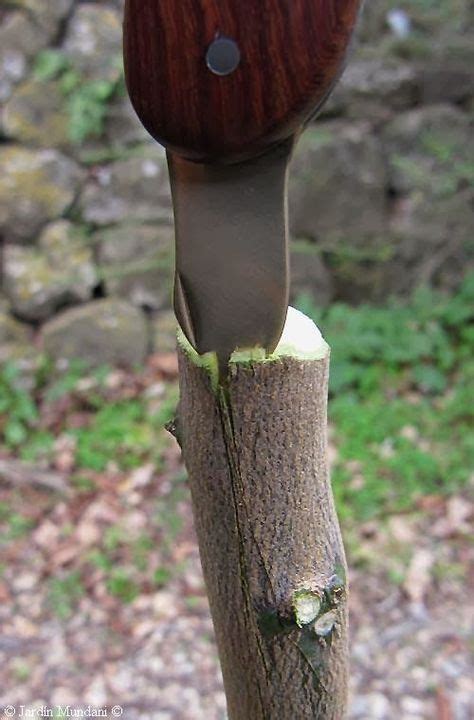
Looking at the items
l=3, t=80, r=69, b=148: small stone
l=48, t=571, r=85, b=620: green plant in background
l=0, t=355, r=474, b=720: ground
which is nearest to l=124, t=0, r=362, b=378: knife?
l=0, t=355, r=474, b=720: ground

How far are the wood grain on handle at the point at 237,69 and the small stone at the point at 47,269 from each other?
8.74ft

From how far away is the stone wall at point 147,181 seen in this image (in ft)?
10.5

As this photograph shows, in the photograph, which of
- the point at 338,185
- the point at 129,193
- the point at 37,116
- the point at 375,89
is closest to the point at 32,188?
the point at 37,116

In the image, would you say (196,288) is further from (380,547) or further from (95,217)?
(95,217)

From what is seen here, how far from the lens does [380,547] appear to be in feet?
8.32

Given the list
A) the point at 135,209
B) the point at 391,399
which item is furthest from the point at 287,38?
the point at 135,209

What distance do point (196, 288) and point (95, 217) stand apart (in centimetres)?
263

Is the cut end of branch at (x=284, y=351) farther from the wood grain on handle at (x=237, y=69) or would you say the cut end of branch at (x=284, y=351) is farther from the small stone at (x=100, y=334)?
the small stone at (x=100, y=334)

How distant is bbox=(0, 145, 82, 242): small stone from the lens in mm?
3256

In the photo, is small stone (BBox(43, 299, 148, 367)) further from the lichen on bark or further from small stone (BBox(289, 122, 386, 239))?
the lichen on bark

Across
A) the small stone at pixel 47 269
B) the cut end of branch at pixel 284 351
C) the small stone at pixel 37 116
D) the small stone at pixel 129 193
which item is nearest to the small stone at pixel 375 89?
the small stone at pixel 129 193

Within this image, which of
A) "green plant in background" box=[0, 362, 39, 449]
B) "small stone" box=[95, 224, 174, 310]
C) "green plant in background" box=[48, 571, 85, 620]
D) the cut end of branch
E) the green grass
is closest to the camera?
the cut end of branch

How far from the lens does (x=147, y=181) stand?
3.33m

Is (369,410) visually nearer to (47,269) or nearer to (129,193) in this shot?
(129,193)
